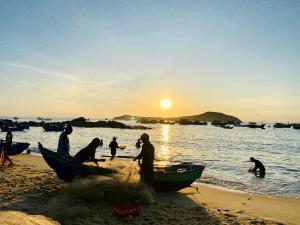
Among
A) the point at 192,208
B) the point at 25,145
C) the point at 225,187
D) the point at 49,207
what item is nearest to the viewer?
the point at 49,207

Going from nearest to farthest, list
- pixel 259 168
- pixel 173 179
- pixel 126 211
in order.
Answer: pixel 126 211
pixel 173 179
pixel 259 168

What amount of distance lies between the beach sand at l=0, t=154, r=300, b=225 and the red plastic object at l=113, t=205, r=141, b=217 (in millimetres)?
165

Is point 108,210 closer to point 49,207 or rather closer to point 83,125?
point 49,207

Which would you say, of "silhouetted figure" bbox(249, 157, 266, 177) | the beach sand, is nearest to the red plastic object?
the beach sand

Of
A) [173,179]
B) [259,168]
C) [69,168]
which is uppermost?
[69,168]

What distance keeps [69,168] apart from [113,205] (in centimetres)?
297

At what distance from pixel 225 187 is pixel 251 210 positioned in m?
7.15

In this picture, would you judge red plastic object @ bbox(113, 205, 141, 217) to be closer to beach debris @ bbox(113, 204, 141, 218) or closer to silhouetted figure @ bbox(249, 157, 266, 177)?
beach debris @ bbox(113, 204, 141, 218)

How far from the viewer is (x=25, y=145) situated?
100 ft

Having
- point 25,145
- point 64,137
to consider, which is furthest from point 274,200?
point 25,145

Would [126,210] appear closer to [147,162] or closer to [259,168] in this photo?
[147,162]

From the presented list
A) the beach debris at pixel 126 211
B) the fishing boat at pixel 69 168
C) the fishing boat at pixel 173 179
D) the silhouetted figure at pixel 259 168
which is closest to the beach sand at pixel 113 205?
the beach debris at pixel 126 211

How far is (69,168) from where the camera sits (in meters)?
13.8

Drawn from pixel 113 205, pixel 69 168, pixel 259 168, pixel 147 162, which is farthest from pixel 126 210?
pixel 259 168
